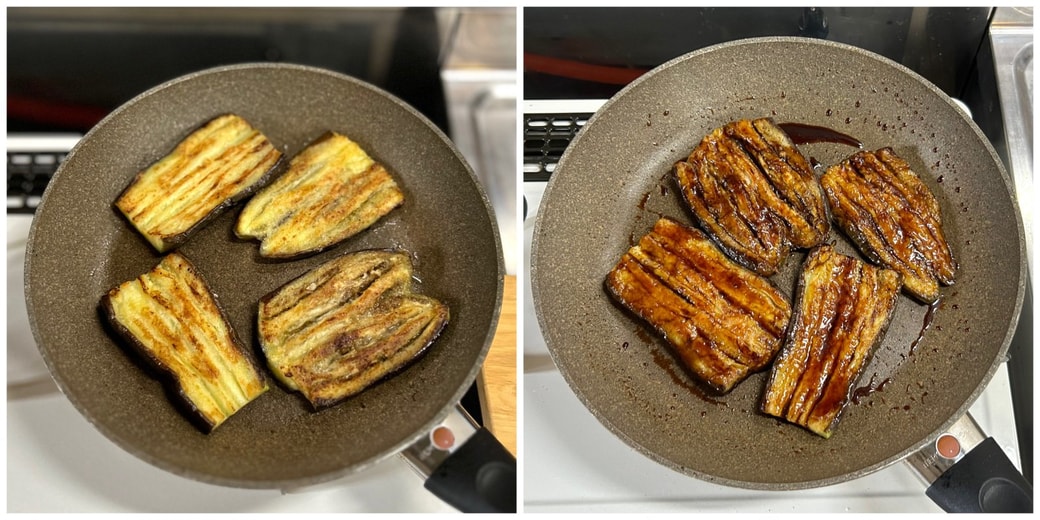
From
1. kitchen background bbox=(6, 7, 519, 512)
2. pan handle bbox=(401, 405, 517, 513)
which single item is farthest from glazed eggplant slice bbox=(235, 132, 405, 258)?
pan handle bbox=(401, 405, 517, 513)

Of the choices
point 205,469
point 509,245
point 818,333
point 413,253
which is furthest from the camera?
point 509,245

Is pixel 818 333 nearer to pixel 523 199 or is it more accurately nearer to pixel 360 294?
pixel 523 199

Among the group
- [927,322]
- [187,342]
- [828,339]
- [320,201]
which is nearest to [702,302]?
[828,339]

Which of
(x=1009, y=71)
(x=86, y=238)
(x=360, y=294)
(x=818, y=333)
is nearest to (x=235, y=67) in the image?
(x=86, y=238)

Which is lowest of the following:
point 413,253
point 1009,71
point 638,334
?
point 638,334

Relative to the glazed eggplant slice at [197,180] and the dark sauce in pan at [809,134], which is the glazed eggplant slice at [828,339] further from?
the glazed eggplant slice at [197,180]

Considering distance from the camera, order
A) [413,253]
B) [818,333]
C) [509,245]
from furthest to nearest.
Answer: [509,245], [413,253], [818,333]

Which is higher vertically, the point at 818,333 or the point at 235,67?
the point at 235,67
